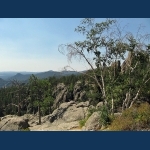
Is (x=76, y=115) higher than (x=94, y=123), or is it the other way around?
(x=94, y=123)

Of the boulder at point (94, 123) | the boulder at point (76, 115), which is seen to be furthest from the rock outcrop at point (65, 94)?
the boulder at point (94, 123)

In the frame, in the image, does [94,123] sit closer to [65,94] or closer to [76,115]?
[76,115]

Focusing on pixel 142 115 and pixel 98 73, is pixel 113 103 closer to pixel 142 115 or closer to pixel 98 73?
pixel 98 73

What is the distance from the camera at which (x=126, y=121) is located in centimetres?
702

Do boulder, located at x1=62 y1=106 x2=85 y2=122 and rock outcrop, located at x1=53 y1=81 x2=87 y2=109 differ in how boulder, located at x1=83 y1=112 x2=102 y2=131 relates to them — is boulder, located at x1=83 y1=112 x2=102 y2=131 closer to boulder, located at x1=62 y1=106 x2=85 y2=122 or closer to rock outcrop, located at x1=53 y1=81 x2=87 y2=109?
boulder, located at x1=62 y1=106 x2=85 y2=122

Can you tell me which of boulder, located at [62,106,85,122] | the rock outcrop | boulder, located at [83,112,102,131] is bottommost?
the rock outcrop

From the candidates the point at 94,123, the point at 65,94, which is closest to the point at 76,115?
the point at 94,123

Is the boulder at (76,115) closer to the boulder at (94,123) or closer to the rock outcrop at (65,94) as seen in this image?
the boulder at (94,123)

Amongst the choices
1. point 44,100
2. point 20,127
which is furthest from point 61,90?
point 20,127

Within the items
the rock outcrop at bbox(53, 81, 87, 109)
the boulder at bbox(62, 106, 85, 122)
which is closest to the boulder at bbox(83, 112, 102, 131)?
the boulder at bbox(62, 106, 85, 122)

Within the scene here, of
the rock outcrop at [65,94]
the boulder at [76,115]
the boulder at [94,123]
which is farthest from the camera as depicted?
the rock outcrop at [65,94]

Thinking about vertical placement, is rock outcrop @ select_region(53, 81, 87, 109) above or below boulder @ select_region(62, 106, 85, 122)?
below

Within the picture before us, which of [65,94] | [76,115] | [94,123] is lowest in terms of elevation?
[65,94]

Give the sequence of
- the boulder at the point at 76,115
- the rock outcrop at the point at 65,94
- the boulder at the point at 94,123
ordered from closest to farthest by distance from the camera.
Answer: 1. the boulder at the point at 94,123
2. the boulder at the point at 76,115
3. the rock outcrop at the point at 65,94
